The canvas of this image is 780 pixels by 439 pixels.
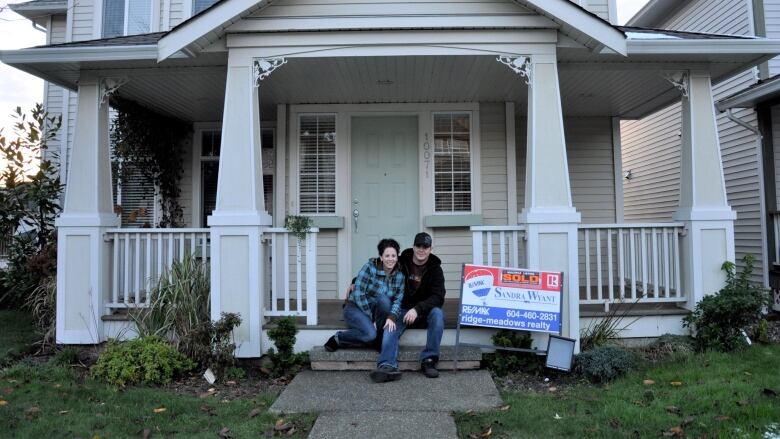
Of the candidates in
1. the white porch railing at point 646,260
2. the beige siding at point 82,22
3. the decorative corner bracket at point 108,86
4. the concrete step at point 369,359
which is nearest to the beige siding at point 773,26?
the white porch railing at point 646,260

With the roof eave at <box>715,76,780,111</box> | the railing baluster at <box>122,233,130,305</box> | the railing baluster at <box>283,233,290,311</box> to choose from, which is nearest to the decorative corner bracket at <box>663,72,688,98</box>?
the roof eave at <box>715,76,780,111</box>

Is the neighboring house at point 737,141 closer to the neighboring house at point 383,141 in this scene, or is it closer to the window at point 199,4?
the neighboring house at point 383,141

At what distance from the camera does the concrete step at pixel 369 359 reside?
4.59 metres

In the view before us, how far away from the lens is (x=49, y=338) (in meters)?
5.45

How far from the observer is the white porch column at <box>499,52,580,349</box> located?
15.7ft

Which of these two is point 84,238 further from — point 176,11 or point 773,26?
point 773,26

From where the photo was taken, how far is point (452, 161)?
685 cm

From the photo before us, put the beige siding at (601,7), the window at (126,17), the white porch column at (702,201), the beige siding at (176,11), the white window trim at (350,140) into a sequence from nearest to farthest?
the white porch column at (702,201), the white window trim at (350,140), the beige siding at (601,7), the beige siding at (176,11), the window at (126,17)

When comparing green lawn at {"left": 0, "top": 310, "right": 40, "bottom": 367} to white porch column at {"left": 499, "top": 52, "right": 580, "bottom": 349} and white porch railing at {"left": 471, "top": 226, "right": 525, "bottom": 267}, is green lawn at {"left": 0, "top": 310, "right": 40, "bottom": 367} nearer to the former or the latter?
white porch railing at {"left": 471, "top": 226, "right": 525, "bottom": 267}

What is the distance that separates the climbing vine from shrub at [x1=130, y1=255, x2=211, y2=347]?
93.6 inches

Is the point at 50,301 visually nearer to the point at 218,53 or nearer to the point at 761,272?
the point at 218,53

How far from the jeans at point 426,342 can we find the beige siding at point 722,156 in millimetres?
6233

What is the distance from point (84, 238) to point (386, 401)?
370 centimetres

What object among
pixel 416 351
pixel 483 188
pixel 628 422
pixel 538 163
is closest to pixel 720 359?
pixel 628 422
